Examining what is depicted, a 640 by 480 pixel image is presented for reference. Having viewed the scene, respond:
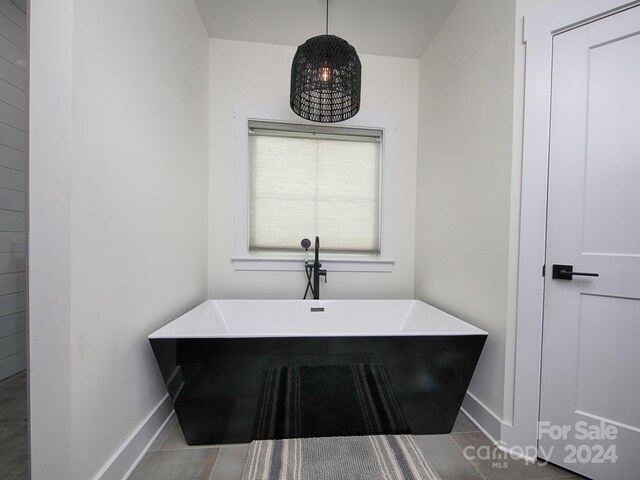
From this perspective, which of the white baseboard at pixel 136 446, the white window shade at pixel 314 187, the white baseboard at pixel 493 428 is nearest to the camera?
the white baseboard at pixel 136 446

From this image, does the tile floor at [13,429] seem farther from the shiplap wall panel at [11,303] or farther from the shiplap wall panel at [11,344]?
the shiplap wall panel at [11,303]

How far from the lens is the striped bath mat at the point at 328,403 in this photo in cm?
121

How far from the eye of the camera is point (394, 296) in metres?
2.28

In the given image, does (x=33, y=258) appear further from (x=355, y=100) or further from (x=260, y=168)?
(x=355, y=100)

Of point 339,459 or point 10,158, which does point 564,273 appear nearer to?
point 339,459

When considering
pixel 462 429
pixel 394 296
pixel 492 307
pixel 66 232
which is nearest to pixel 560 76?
pixel 492 307

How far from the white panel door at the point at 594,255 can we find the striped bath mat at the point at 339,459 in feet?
2.23

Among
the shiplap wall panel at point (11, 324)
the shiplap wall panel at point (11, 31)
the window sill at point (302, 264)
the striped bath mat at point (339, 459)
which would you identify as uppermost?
the shiplap wall panel at point (11, 31)

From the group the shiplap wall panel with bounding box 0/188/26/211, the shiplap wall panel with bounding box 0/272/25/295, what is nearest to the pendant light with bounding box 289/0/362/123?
the shiplap wall panel with bounding box 0/188/26/211

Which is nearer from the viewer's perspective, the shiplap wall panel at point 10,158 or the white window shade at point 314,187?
the shiplap wall panel at point 10,158

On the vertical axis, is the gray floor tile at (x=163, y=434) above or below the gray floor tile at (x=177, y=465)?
below

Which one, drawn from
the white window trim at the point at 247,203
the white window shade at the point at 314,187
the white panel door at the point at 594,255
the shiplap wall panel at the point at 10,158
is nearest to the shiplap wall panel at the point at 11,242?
the shiplap wall panel at the point at 10,158

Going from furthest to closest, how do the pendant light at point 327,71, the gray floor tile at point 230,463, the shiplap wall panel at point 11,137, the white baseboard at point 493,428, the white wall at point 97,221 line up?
the shiplap wall panel at point 11,137, the pendant light at point 327,71, the white baseboard at point 493,428, the gray floor tile at point 230,463, the white wall at point 97,221

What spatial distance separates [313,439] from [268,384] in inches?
17.1
